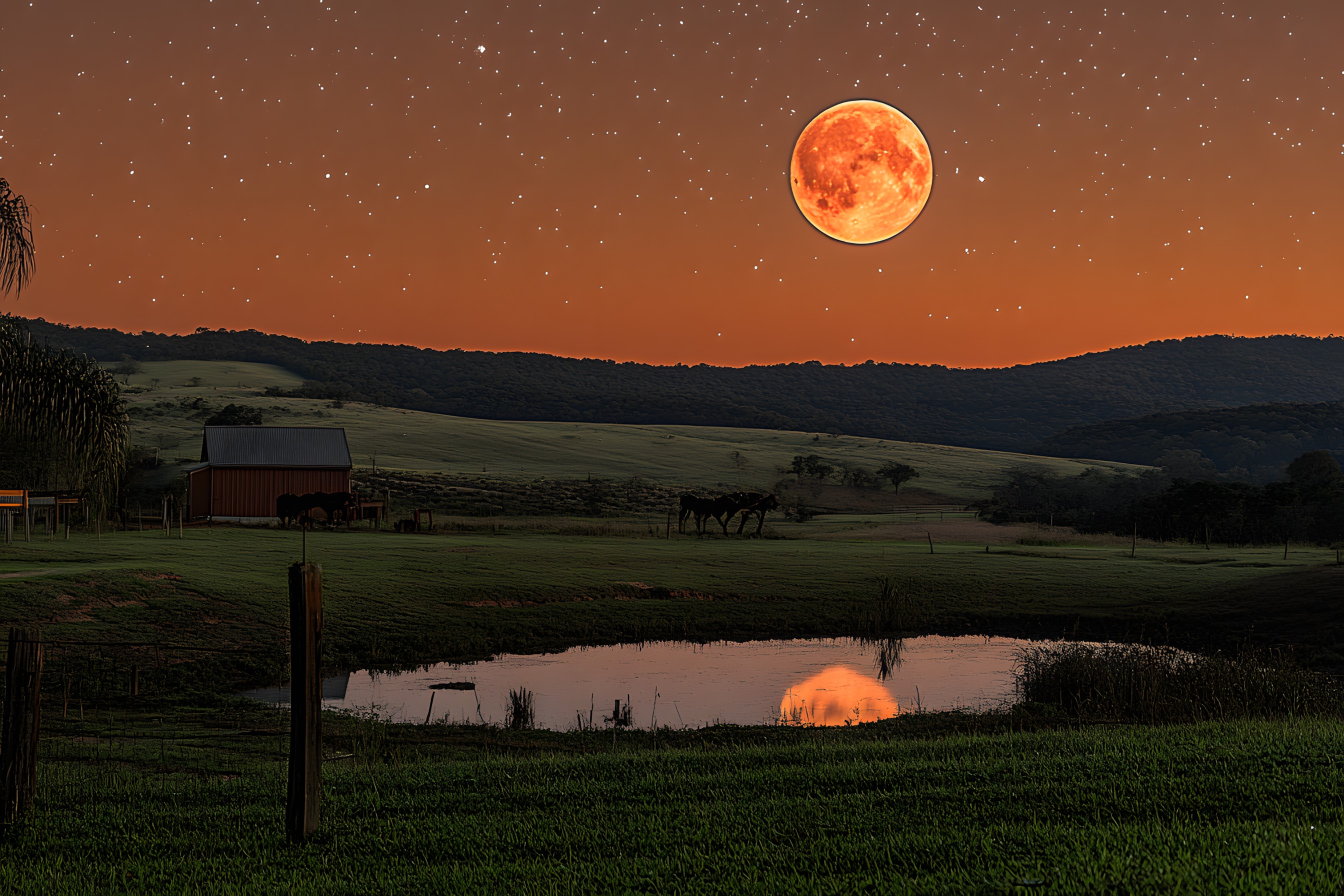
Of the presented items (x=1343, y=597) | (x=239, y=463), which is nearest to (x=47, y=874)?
(x=1343, y=597)

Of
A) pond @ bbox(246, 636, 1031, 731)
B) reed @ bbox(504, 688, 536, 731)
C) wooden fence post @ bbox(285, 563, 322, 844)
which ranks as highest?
wooden fence post @ bbox(285, 563, 322, 844)

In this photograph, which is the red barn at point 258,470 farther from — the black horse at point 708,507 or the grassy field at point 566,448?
the grassy field at point 566,448

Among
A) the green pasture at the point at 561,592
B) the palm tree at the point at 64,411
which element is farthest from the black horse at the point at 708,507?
the palm tree at the point at 64,411

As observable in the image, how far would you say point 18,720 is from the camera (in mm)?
8703

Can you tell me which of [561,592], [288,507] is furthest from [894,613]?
[288,507]

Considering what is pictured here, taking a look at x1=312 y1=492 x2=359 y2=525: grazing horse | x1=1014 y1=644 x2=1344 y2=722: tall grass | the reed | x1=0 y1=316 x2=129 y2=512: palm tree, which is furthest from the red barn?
x1=1014 y1=644 x2=1344 y2=722: tall grass

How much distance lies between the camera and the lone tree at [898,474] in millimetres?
119250

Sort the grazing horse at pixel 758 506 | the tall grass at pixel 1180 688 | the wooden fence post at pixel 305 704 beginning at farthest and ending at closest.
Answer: the grazing horse at pixel 758 506, the tall grass at pixel 1180 688, the wooden fence post at pixel 305 704

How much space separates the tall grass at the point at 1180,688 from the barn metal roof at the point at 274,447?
5213 centimetres

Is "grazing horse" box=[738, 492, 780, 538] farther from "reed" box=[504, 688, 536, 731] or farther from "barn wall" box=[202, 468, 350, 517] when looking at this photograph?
"reed" box=[504, 688, 536, 731]

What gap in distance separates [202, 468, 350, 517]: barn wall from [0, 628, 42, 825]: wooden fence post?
56.5 m

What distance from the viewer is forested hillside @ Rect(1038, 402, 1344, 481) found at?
16975 cm

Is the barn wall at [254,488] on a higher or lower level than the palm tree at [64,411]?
lower

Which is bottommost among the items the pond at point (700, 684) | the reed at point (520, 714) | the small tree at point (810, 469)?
the pond at point (700, 684)
